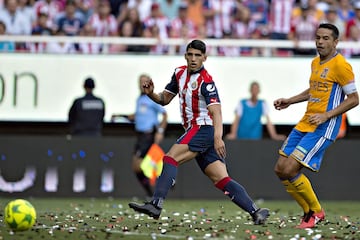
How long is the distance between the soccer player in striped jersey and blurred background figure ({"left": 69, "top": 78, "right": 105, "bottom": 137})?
6592 mm

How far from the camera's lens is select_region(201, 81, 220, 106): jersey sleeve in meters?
10.8

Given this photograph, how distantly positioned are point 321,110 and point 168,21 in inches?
363

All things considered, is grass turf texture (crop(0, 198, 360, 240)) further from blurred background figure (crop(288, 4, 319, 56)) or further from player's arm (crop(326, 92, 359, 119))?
blurred background figure (crop(288, 4, 319, 56))

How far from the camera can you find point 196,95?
11.0m

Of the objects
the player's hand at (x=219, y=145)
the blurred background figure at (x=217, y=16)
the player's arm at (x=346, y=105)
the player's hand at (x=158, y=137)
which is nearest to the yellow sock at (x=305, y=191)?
the player's arm at (x=346, y=105)

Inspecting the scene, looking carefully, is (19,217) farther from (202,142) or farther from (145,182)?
(145,182)

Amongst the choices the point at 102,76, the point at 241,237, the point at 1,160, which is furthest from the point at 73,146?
the point at 241,237

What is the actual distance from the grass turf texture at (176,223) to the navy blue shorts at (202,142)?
2.54ft

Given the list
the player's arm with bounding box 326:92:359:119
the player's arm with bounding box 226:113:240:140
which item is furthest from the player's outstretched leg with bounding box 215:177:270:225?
the player's arm with bounding box 226:113:240:140

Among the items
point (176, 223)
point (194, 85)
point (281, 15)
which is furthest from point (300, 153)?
point (281, 15)

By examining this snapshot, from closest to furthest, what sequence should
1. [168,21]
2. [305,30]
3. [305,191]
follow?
[305,191], [305,30], [168,21]

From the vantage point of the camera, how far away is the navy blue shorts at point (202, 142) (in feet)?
36.0

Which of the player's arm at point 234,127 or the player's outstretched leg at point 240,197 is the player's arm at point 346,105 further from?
the player's arm at point 234,127

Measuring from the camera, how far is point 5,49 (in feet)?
63.9
